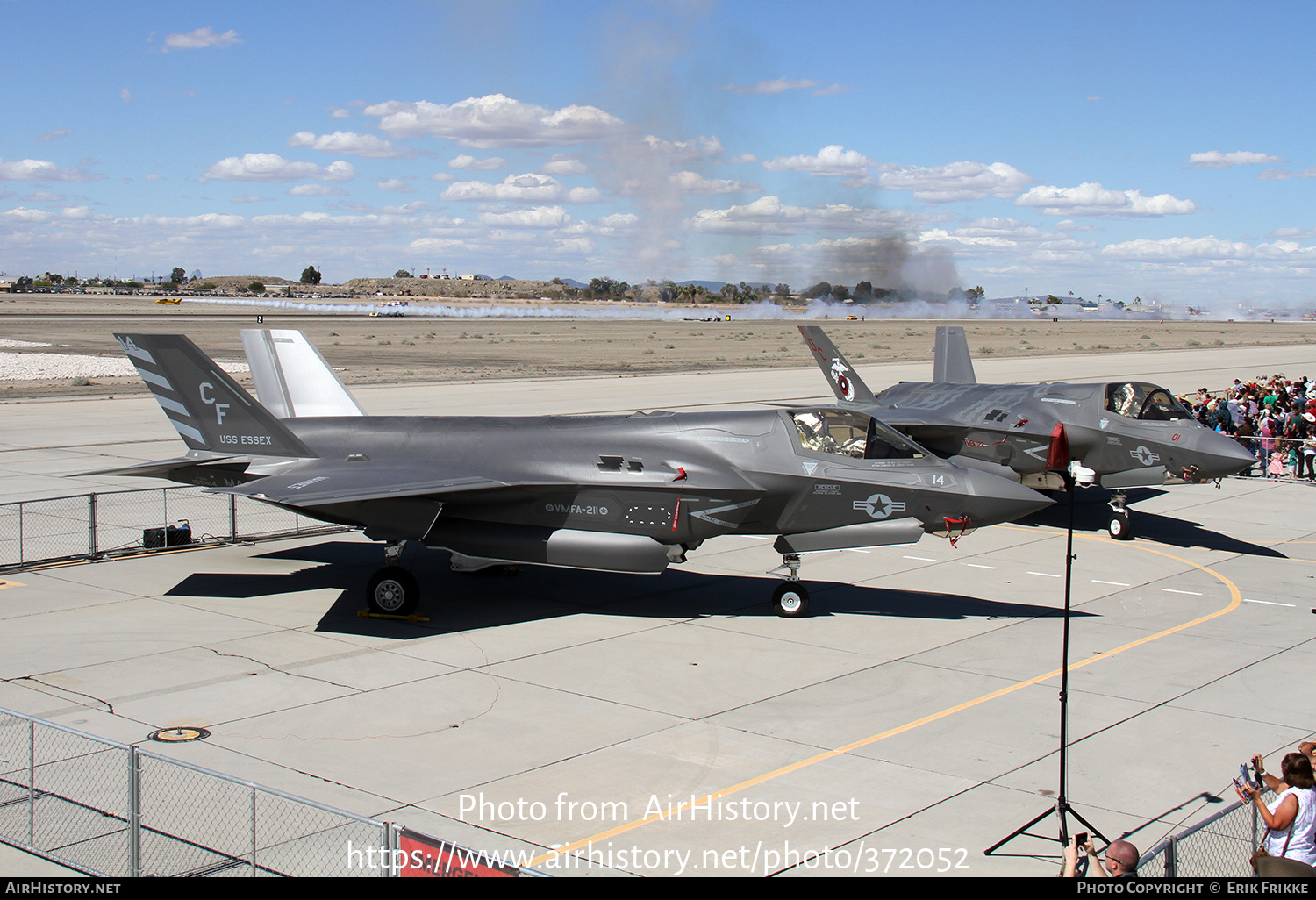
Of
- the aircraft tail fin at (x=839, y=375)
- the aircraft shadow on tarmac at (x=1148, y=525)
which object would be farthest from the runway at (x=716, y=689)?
the aircraft tail fin at (x=839, y=375)

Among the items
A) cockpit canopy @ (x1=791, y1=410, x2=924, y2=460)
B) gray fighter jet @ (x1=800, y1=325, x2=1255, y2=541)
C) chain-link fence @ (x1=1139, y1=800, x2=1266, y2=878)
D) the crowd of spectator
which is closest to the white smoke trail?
the crowd of spectator

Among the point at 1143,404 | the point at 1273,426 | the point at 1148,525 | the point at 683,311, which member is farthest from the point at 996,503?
the point at 683,311

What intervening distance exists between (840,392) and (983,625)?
12535 mm

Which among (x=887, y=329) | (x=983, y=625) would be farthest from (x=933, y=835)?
(x=887, y=329)

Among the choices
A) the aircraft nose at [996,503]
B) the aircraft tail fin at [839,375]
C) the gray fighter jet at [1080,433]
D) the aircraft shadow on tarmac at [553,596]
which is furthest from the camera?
the aircraft tail fin at [839,375]

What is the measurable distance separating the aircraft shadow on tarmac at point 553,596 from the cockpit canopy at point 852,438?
7.41 feet

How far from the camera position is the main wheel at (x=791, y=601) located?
48.3 ft

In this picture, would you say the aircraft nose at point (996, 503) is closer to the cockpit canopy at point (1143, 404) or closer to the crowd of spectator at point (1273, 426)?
the cockpit canopy at point (1143, 404)

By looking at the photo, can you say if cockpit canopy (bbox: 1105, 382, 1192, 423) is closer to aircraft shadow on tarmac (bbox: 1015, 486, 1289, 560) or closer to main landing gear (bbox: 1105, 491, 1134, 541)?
main landing gear (bbox: 1105, 491, 1134, 541)

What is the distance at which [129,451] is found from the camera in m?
29.4

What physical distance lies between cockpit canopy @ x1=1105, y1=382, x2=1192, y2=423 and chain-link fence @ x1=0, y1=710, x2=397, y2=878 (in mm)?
17088

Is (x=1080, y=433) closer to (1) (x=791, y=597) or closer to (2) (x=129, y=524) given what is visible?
(1) (x=791, y=597)

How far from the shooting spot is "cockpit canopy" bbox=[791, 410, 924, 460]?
14.8 metres
